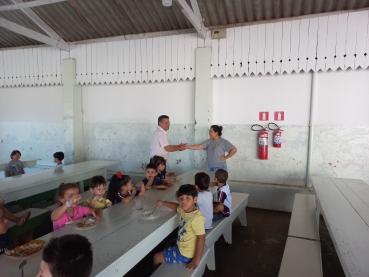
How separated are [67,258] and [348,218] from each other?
222cm

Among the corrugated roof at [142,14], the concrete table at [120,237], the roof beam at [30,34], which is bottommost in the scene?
the concrete table at [120,237]

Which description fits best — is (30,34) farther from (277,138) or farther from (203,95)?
(277,138)

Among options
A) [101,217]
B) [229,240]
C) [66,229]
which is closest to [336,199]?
[229,240]

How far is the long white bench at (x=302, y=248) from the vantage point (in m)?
2.04

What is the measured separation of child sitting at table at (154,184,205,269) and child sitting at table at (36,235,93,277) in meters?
1.17

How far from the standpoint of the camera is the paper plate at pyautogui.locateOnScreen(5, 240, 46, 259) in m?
1.52

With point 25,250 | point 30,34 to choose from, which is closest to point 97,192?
point 25,250

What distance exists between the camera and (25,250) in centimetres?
157

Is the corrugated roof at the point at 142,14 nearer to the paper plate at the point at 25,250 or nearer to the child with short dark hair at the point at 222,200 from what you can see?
the child with short dark hair at the point at 222,200

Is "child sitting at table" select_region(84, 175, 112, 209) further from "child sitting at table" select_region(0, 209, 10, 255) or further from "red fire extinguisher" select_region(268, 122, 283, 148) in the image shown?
"red fire extinguisher" select_region(268, 122, 283, 148)

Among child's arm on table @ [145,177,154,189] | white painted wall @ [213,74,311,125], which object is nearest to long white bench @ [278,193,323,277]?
child's arm on table @ [145,177,154,189]

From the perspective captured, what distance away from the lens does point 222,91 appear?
5.09 m

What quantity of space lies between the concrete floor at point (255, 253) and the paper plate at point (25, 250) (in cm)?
137

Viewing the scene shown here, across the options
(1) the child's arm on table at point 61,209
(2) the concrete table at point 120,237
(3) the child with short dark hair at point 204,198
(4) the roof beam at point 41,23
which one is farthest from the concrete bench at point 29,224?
(4) the roof beam at point 41,23
